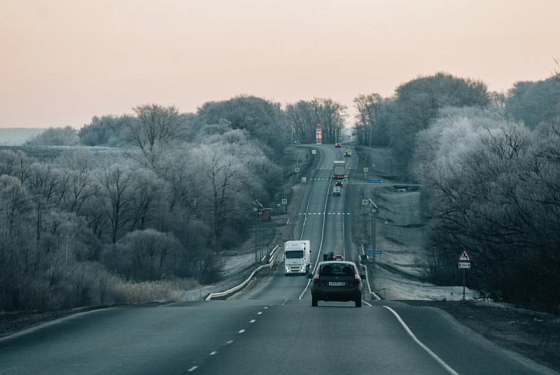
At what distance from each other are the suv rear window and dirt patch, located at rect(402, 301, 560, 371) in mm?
4128

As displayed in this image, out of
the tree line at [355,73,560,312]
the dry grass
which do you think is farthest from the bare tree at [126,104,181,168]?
the dry grass

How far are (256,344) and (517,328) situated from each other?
1011 cm

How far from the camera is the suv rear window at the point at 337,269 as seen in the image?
38.1m

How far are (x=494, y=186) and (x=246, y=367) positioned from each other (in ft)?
147

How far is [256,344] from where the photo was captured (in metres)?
23.8

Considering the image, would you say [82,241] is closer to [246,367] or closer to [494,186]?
[494,186]

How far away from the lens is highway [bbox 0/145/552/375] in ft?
64.1

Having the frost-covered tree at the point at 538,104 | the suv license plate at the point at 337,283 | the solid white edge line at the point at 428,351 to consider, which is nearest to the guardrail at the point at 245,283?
the suv license plate at the point at 337,283

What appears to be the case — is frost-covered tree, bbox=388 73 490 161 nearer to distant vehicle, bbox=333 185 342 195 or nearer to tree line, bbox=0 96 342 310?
distant vehicle, bbox=333 185 342 195

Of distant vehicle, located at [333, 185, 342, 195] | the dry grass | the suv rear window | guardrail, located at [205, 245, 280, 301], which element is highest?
the suv rear window

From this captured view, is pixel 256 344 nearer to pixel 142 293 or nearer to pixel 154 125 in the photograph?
pixel 142 293

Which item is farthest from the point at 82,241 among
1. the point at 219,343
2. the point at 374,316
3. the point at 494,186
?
the point at 219,343

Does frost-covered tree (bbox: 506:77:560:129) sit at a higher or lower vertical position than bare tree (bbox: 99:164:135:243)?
higher

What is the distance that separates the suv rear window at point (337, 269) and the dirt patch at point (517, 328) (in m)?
4.13
